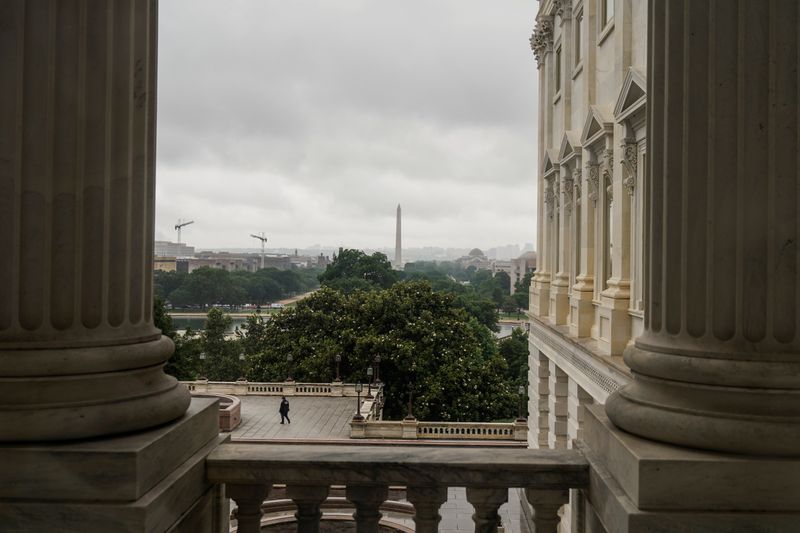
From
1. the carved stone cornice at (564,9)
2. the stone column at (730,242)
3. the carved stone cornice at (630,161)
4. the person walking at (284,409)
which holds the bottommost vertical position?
the person walking at (284,409)

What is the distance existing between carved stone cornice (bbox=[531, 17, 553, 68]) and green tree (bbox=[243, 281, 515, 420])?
19818 millimetres

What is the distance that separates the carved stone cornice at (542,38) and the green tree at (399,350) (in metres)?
19.8

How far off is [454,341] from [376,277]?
53.3m

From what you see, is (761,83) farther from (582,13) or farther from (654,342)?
(582,13)

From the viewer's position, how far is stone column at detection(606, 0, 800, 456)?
3.88 metres

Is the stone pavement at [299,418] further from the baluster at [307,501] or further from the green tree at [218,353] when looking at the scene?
the baluster at [307,501]

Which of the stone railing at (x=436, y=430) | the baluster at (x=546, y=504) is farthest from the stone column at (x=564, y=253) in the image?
the baluster at (x=546, y=504)

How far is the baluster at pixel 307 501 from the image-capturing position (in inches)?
181

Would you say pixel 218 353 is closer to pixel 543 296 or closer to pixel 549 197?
pixel 543 296

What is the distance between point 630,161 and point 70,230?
44.5ft

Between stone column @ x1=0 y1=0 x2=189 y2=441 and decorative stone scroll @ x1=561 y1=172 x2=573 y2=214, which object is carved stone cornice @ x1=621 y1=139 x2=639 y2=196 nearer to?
decorative stone scroll @ x1=561 y1=172 x2=573 y2=214

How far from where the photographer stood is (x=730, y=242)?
4012 millimetres

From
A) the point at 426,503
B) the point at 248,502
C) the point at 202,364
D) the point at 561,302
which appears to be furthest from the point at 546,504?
the point at 202,364

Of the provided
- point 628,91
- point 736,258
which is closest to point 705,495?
point 736,258
